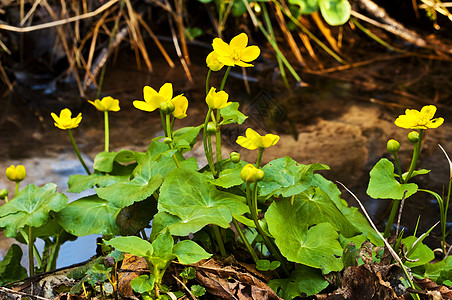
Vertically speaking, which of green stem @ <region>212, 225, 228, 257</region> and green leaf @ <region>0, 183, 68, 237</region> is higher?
green leaf @ <region>0, 183, 68, 237</region>

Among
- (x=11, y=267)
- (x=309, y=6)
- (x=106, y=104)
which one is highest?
(x=106, y=104)

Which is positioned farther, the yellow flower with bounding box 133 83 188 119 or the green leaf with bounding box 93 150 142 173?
the green leaf with bounding box 93 150 142 173

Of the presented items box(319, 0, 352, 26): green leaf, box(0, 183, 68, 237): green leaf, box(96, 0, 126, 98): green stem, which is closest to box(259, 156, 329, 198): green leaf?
box(0, 183, 68, 237): green leaf

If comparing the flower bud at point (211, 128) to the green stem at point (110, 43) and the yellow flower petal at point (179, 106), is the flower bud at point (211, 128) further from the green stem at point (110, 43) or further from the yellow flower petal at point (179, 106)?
the green stem at point (110, 43)

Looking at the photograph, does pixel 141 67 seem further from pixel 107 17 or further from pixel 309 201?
pixel 309 201

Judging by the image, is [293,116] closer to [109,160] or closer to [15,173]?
[109,160]

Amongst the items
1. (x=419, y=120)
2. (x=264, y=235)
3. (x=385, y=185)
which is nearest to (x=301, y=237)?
(x=264, y=235)

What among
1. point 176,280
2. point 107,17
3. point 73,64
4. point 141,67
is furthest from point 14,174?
point 107,17

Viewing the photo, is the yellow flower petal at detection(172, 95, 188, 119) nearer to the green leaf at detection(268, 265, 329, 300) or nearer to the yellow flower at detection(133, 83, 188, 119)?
the yellow flower at detection(133, 83, 188, 119)
